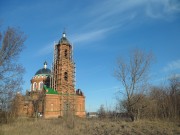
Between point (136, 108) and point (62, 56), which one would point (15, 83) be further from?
point (62, 56)

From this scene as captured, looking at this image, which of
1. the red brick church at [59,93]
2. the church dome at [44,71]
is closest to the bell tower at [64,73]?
the red brick church at [59,93]

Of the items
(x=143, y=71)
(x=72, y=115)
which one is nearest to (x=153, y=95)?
(x=143, y=71)

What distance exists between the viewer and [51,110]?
147 feet

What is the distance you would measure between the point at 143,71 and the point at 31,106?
3115 cm

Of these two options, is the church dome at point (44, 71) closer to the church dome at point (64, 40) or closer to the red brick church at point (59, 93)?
the red brick church at point (59, 93)

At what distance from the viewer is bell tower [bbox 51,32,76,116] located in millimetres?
47375

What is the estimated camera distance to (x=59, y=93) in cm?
4706

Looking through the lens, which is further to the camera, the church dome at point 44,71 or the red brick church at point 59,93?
the church dome at point 44,71

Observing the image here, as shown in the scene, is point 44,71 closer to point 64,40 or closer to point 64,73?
point 64,73

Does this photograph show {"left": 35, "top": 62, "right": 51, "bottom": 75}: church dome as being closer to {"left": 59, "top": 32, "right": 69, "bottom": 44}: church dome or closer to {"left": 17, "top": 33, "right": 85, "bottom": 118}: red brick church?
{"left": 17, "top": 33, "right": 85, "bottom": 118}: red brick church

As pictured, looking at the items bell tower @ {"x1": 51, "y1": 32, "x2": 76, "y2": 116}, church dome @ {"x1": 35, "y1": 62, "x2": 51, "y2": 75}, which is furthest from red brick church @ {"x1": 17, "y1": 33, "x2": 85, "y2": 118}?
church dome @ {"x1": 35, "y1": 62, "x2": 51, "y2": 75}

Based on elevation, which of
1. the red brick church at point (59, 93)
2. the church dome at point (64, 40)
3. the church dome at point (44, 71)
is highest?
the church dome at point (64, 40)

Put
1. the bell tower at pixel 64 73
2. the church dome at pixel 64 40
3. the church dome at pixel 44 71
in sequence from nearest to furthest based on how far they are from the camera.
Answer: the bell tower at pixel 64 73 < the church dome at pixel 64 40 < the church dome at pixel 44 71

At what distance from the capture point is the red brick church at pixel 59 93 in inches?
1758
